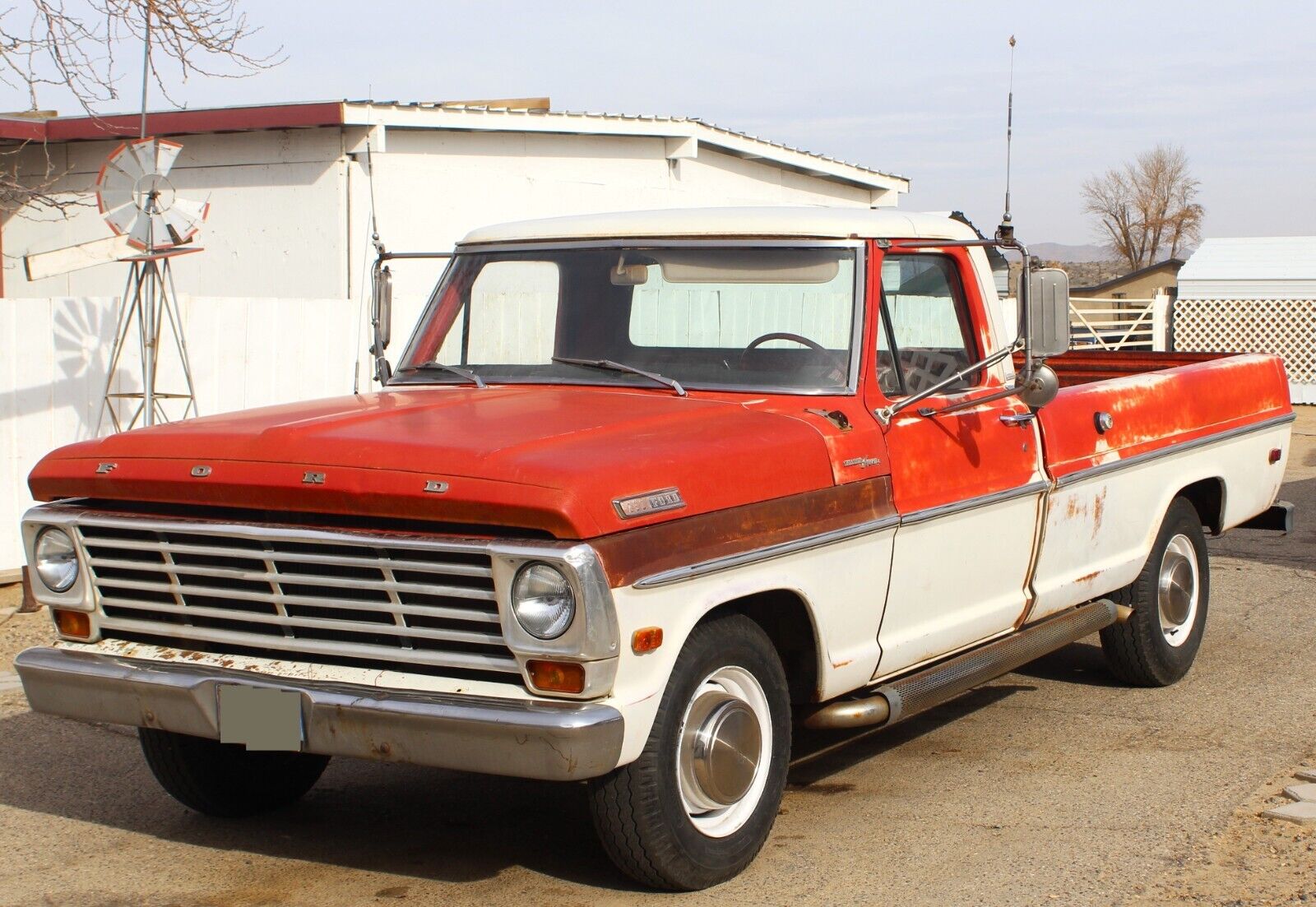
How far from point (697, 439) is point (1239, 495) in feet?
13.4

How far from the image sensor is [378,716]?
13.6 feet

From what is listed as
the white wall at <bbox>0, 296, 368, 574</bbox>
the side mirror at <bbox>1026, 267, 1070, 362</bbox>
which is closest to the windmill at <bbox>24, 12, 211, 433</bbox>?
the white wall at <bbox>0, 296, 368, 574</bbox>

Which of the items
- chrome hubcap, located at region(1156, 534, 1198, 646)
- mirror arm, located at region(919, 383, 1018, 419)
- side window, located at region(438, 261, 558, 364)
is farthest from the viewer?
chrome hubcap, located at region(1156, 534, 1198, 646)

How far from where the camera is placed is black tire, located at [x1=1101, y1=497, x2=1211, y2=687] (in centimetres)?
690

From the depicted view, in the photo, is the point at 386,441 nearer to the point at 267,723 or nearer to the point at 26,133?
the point at 267,723

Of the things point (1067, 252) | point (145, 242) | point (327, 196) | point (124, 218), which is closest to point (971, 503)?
point (145, 242)

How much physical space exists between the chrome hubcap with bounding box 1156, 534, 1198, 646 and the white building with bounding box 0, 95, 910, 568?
628 cm

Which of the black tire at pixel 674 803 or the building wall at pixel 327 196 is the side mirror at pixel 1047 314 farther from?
the building wall at pixel 327 196

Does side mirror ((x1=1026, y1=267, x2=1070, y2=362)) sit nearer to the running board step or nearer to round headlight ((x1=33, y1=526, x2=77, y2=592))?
the running board step

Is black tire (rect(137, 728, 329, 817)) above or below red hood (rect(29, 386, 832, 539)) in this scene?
below

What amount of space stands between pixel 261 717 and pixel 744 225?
2446 mm

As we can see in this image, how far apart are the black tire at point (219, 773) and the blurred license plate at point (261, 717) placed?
2.83 feet

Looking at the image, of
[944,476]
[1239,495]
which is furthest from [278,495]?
[1239,495]

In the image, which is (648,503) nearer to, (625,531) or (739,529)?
(625,531)
